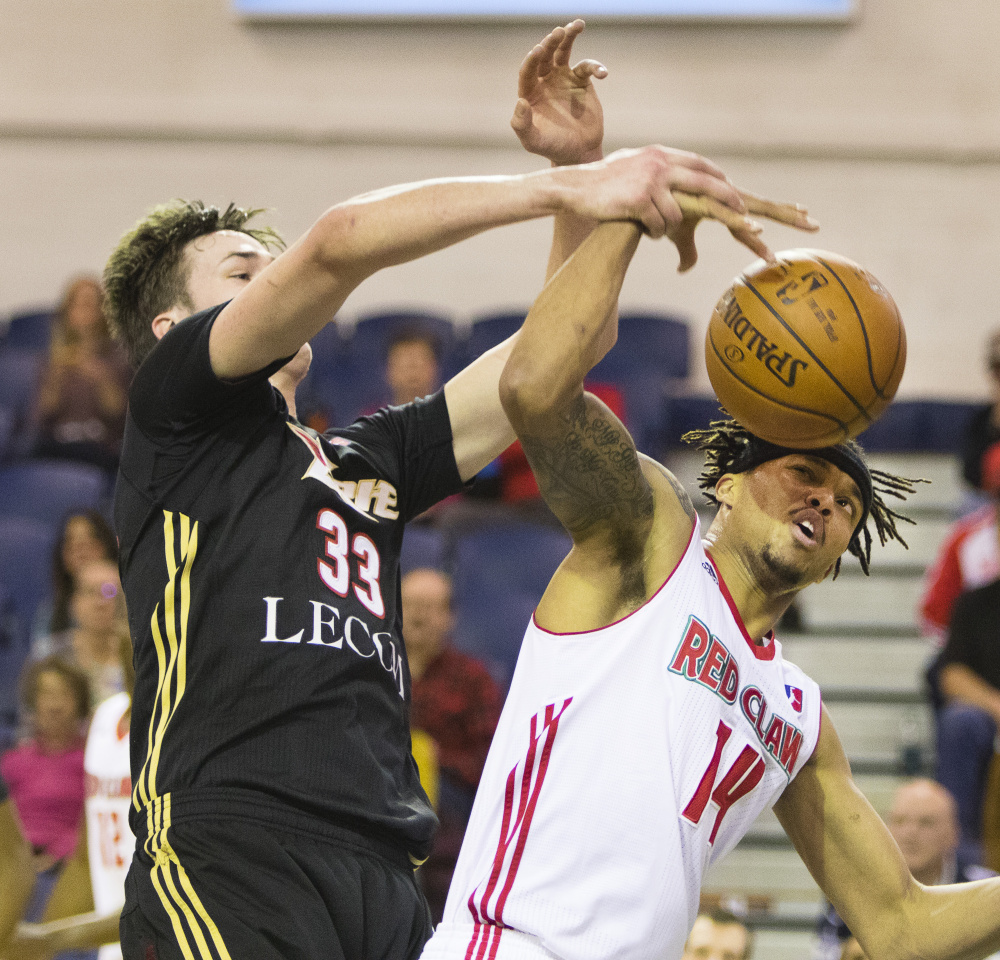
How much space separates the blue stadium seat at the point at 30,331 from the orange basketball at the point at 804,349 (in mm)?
7011

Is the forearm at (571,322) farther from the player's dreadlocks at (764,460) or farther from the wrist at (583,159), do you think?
the player's dreadlocks at (764,460)

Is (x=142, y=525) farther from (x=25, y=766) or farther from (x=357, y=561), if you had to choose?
(x=25, y=766)

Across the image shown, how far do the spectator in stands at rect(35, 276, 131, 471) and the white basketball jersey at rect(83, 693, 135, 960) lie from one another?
3.35 meters

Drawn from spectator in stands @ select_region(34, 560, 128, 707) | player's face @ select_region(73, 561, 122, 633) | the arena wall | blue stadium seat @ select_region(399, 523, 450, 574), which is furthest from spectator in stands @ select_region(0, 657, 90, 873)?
the arena wall

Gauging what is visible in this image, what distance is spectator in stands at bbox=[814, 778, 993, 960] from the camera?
191 inches

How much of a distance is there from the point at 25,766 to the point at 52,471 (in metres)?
2.41

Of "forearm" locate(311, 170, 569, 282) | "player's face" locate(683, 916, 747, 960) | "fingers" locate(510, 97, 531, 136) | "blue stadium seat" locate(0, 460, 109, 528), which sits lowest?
"player's face" locate(683, 916, 747, 960)

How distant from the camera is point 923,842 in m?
4.86

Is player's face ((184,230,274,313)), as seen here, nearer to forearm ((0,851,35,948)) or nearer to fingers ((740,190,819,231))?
fingers ((740,190,819,231))

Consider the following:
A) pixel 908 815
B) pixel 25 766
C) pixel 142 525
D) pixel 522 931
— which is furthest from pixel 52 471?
pixel 522 931

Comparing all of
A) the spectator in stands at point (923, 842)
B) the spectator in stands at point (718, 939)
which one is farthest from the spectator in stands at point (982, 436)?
the spectator in stands at point (718, 939)

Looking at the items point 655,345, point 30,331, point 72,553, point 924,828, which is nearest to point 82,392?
point 30,331

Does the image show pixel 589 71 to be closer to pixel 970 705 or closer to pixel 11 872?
pixel 11 872

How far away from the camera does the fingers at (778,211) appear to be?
2301 mm
